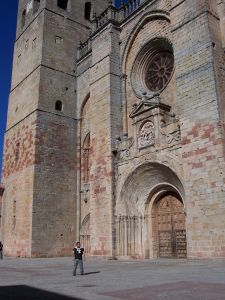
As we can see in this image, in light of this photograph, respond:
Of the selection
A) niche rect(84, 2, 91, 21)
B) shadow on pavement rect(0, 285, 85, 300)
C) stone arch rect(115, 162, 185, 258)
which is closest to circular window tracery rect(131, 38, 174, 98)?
stone arch rect(115, 162, 185, 258)

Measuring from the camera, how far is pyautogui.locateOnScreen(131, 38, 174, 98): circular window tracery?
14.9m

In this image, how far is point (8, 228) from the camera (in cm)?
1862

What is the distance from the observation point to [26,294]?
5.16 meters

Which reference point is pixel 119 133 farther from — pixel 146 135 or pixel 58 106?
pixel 58 106

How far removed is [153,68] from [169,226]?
6.98 metres

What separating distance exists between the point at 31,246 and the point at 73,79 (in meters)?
9.40

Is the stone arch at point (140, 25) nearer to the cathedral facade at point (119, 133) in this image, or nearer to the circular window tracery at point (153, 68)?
the cathedral facade at point (119, 133)

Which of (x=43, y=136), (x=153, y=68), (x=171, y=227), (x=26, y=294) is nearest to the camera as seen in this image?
(x=26, y=294)

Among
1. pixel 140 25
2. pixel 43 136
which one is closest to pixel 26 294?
pixel 43 136

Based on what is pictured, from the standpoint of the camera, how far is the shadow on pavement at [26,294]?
4.79m

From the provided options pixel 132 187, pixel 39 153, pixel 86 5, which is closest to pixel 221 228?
pixel 132 187

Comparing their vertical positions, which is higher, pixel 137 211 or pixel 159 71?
pixel 159 71

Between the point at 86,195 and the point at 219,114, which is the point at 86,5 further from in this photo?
the point at 219,114

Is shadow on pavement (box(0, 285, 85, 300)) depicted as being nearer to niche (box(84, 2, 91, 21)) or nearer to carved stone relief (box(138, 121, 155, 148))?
carved stone relief (box(138, 121, 155, 148))
